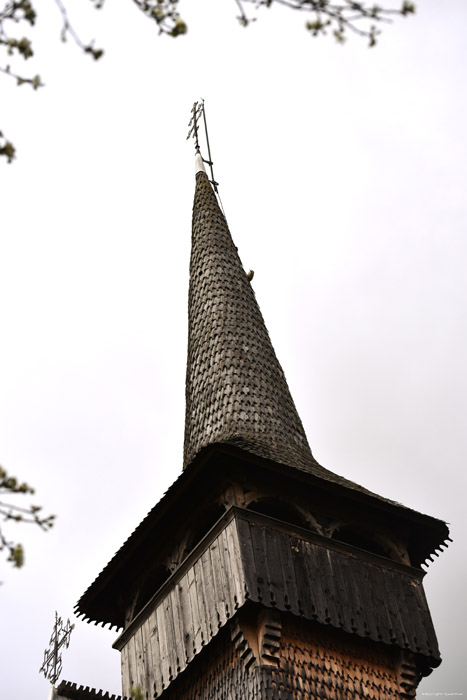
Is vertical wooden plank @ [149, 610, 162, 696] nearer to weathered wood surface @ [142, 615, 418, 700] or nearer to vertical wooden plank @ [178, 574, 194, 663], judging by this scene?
weathered wood surface @ [142, 615, 418, 700]

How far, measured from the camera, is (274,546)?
43.7 ft

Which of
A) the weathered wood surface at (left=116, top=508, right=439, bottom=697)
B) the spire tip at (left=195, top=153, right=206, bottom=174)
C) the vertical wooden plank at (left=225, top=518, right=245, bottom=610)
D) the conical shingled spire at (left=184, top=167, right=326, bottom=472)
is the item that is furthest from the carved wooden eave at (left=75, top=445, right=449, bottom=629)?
the spire tip at (left=195, top=153, right=206, bottom=174)

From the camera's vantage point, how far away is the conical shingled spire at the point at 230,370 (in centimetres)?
1641

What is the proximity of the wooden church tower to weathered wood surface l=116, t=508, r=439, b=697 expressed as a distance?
0.06 feet

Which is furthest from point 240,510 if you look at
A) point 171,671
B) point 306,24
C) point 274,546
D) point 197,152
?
point 197,152

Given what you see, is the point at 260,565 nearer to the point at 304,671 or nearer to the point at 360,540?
the point at 304,671

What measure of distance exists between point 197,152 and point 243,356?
738cm

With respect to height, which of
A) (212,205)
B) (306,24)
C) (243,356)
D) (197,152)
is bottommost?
(306,24)

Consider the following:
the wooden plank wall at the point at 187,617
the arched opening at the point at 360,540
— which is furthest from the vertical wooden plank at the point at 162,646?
the arched opening at the point at 360,540

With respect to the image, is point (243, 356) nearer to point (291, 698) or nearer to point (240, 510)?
point (240, 510)

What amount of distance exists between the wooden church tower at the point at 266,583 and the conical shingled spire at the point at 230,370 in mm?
69

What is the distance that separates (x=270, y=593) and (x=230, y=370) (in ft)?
18.2

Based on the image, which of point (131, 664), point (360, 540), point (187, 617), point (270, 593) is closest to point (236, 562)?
point (270, 593)

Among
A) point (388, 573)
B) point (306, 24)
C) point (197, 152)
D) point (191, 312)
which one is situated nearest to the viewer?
point (306, 24)
